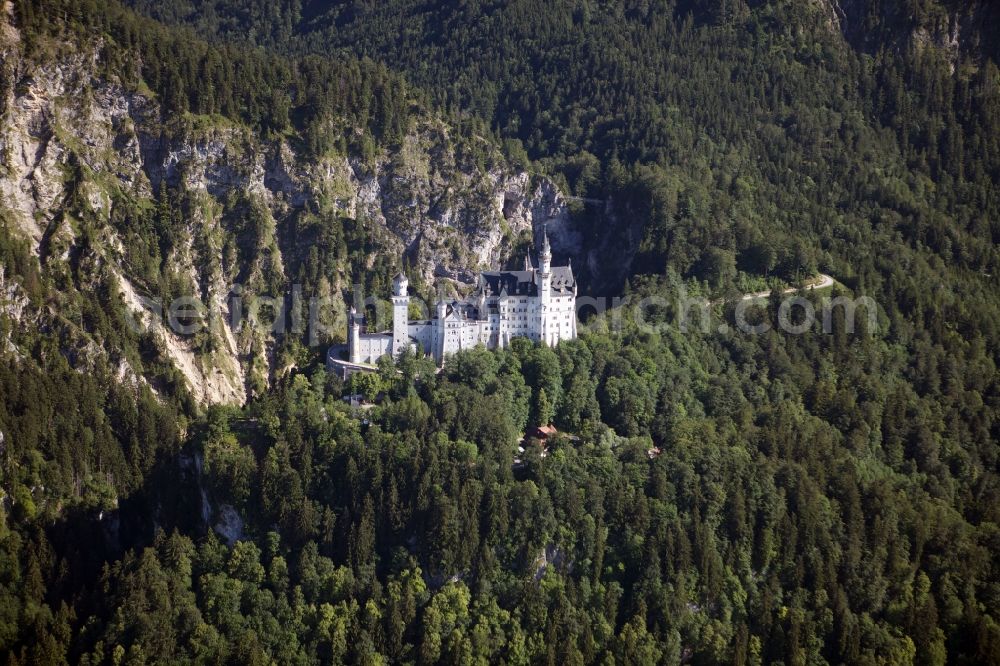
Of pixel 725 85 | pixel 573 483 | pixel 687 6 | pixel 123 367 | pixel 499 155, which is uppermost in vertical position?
pixel 687 6

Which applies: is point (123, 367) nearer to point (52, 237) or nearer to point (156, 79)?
point (52, 237)

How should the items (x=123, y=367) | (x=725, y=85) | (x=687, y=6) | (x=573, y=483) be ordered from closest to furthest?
1. (x=573, y=483)
2. (x=123, y=367)
3. (x=725, y=85)
4. (x=687, y=6)

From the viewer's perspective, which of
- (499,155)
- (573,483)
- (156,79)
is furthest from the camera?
(499,155)

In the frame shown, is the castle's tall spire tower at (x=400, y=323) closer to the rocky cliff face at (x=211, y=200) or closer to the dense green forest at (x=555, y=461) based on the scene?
the dense green forest at (x=555, y=461)

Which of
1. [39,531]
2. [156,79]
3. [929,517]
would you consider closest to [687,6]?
[156,79]

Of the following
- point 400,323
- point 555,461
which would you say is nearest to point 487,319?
point 400,323

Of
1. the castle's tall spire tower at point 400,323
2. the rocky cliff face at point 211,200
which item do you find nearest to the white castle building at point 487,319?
the castle's tall spire tower at point 400,323

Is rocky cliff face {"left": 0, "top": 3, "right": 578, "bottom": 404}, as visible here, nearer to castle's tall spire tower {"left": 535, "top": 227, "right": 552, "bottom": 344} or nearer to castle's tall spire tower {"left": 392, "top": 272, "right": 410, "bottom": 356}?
castle's tall spire tower {"left": 392, "top": 272, "right": 410, "bottom": 356}

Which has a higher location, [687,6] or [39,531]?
[687,6]
